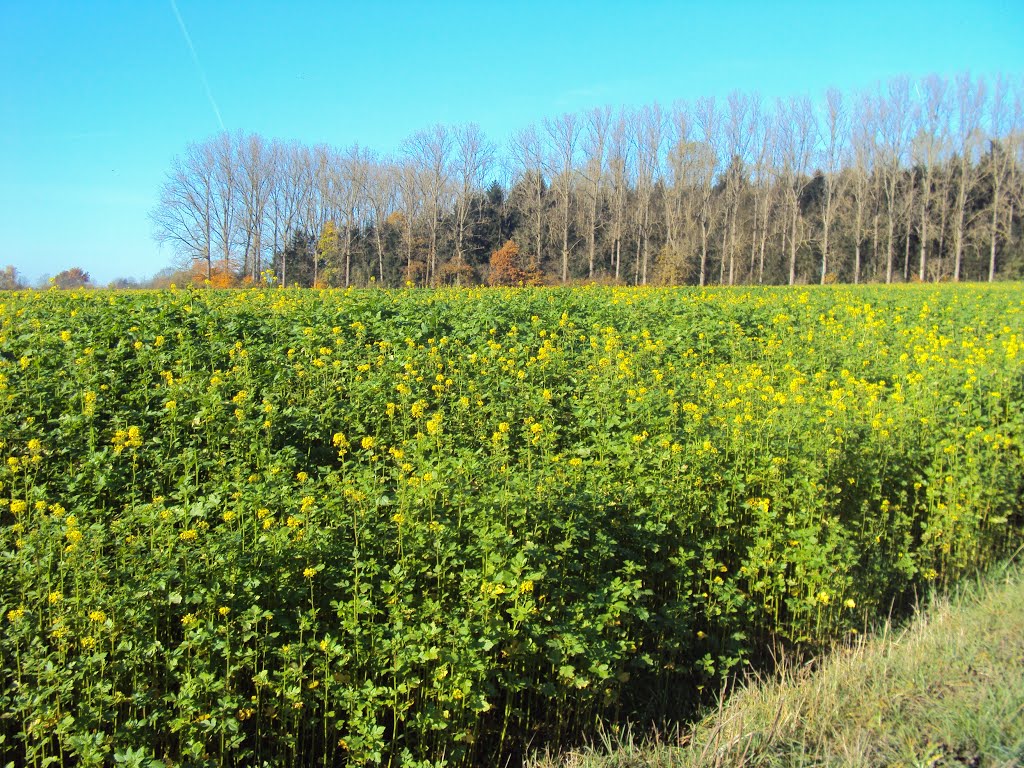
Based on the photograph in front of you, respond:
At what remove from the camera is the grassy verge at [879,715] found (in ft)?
9.40

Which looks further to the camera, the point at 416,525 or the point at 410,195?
the point at 410,195

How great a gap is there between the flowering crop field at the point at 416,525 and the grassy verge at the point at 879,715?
1.34 feet

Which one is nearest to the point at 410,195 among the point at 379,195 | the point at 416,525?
the point at 379,195

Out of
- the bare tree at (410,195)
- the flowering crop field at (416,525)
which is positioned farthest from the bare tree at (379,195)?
the flowering crop field at (416,525)

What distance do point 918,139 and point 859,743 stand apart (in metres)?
59.2

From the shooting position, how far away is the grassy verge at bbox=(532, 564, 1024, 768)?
287 cm

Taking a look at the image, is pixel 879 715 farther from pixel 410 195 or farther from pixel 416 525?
pixel 410 195

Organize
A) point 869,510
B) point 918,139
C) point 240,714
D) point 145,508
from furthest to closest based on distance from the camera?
point 918,139 < point 869,510 < point 145,508 < point 240,714

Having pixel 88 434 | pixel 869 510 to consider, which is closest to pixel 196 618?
pixel 88 434

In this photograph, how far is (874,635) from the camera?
4520 millimetres

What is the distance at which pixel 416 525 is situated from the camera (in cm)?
346

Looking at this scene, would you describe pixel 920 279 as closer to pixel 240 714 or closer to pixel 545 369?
pixel 545 369

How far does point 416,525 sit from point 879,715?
2153 millimetres

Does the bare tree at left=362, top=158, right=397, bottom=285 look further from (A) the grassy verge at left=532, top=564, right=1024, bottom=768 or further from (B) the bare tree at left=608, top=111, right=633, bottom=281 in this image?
(A) the grassy verge at left=532, top=564, right=1024, bottom=768
